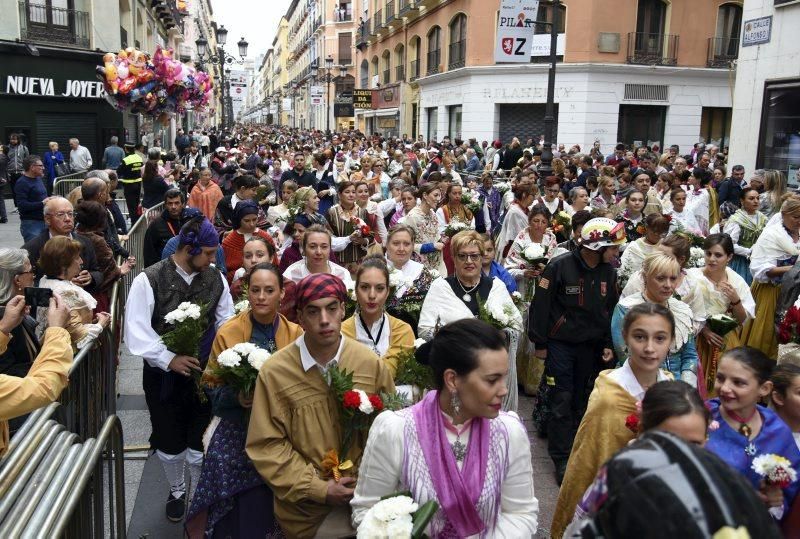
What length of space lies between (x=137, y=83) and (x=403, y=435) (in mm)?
14017

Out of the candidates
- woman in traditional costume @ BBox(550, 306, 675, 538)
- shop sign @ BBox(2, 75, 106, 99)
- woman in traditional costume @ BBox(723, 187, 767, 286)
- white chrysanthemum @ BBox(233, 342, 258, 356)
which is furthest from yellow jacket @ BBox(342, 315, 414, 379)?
shop sign @ BBox(2, 75, 106, 99)

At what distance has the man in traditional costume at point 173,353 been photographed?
4891mm

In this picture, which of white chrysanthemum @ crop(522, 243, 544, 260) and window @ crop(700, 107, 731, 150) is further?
window @ crop(700, 107, 731, 150)

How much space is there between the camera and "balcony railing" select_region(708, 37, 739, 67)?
101ft

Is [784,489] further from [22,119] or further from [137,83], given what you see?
[22,119]

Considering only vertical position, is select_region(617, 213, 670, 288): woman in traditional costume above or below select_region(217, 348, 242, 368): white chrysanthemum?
above

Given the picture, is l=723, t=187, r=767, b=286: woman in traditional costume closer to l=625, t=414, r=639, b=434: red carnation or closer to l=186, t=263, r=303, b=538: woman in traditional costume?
l=625, t=414, r=639, b=434: red carnation

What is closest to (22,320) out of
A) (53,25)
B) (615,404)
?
(615,404)

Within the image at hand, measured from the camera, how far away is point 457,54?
116ft

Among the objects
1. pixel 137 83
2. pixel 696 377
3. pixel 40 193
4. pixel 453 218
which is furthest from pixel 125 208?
pixel 696 377

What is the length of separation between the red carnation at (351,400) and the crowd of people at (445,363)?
6 centimetres

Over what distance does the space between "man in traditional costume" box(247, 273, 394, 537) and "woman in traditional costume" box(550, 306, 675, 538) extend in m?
1.16

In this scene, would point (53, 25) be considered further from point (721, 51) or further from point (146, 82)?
point (721, 51)

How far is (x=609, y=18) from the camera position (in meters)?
29.9
